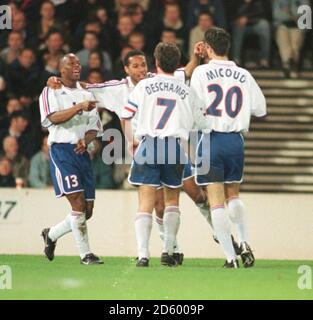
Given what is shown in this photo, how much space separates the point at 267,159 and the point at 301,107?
0.97 m

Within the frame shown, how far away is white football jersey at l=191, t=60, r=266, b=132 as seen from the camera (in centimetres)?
1231

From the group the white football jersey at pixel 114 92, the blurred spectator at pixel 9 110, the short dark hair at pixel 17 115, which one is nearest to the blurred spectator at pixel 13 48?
the blurred spectator at pixel 9 110

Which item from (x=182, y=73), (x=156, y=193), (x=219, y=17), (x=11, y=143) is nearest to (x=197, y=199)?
(x=156, y=193)

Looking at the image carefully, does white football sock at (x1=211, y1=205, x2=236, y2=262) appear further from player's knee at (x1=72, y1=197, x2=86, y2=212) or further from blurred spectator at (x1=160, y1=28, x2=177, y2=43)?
blurred spectator at (x1=160, y1=28, x2=177, y2=43)

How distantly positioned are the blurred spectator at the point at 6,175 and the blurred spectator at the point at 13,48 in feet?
5.98

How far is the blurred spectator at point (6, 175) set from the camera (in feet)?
52.3

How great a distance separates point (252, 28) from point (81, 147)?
16.7ft

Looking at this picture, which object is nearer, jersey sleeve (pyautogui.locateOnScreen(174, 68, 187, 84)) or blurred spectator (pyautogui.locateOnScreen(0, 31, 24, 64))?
jersey sleeve (pyautogui.locateOnScreen(174, 68, 187, 84))

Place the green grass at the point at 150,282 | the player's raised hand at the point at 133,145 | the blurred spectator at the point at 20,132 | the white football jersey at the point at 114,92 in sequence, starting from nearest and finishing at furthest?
1. the green grass at the point at 150,282
2. the player's raised hand at the point at 133,145
3. the white football jersey at the point at 114,92
4. the blurred spectator at the point at 20,132

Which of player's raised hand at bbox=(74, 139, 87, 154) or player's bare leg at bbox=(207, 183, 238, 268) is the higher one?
player's raised hand at bbox=(74, 139, 87, 154)

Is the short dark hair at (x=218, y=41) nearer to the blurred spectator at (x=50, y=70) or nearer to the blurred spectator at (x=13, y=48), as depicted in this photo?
the blurred spectator at (x=50, y=70)

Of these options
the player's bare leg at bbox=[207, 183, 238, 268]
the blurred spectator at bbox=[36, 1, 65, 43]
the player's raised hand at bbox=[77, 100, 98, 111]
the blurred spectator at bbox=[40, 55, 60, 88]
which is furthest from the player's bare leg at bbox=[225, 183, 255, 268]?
the blurred spectator at bbox=[36, 1, 65, 43]

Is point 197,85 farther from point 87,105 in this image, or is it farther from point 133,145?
point 87,105

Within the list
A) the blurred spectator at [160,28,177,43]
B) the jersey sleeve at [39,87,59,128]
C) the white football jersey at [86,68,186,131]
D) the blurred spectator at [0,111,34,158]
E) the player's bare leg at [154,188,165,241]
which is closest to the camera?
the jersey sleeve at [39,87,59,128]
